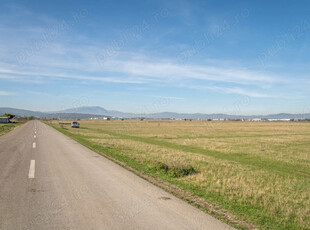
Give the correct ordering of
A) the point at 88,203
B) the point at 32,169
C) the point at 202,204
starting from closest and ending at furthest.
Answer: the point at 88,203 → the point at 202,204 → the point at 32,169

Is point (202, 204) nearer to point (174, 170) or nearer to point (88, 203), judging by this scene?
point (88, 203)

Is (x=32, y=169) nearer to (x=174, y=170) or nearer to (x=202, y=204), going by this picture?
(x=174, y=170)

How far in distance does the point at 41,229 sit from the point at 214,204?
4346 millimetres

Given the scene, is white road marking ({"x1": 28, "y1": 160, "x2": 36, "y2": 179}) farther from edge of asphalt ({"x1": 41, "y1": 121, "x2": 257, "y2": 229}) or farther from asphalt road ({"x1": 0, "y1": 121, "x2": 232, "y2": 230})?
edge of asphalt ({"x1": 41, "y1": 121, "x2": 257, "y2": 229})

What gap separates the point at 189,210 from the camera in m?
6.02

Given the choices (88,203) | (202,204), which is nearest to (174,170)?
(202,204)

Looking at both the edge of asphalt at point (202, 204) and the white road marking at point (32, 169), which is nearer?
the edge of asphalt at point (202, 204)

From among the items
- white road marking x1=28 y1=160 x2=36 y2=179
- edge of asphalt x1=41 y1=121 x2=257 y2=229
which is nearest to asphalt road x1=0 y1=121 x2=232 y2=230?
white road marking x1=28 y1=160 x2=36 y2=179

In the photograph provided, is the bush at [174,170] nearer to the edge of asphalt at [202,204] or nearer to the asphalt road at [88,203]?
the edge of asphalt at [202,204]

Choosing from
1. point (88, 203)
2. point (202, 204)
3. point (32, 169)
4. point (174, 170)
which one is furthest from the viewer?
point (174, 170)

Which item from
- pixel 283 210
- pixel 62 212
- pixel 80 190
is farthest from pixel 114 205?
pixel 283 210

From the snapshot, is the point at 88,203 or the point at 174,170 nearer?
the point at 88,203

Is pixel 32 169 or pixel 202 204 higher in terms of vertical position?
pixel 32 169

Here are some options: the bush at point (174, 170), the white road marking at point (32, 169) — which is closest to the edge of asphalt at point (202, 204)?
the bush at point (174, 170)
